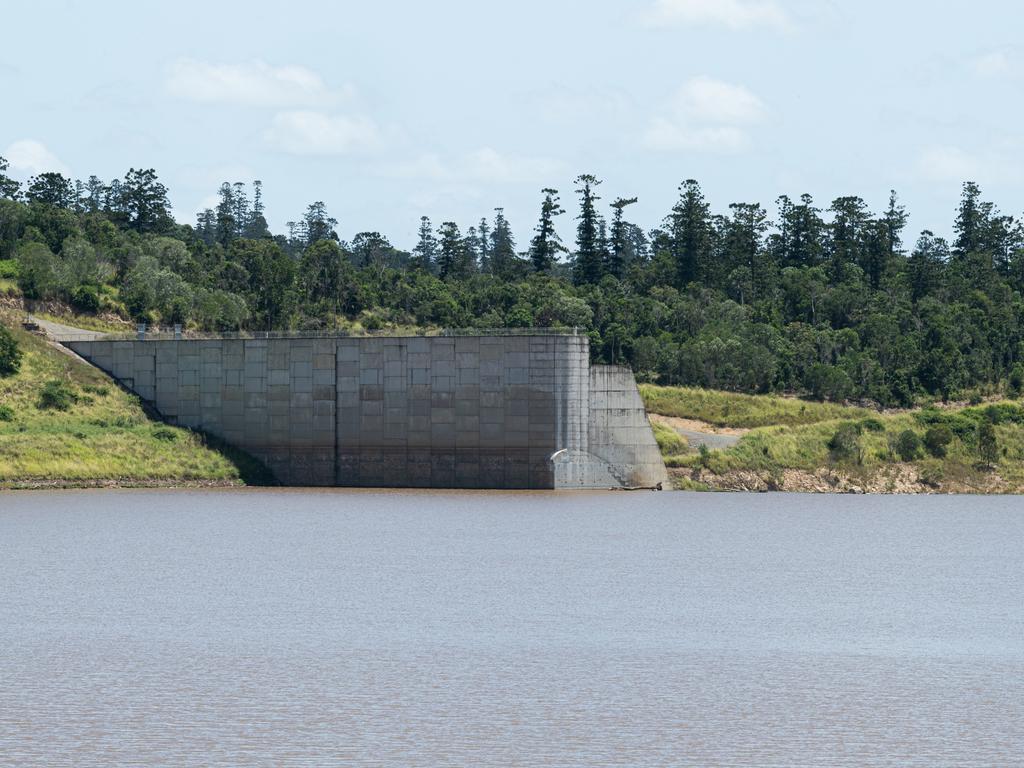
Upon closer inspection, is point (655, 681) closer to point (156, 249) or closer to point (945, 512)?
point (945, 512)

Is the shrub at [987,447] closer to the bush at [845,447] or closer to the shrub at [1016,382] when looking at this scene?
the bush at [845,447]

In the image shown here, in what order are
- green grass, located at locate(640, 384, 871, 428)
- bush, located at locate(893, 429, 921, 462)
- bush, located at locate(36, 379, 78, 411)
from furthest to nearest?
1. green grass, located at locate(640, 384, 871, 428)
2. bush, located at locate(893, 429, 921, 462)
3. bush, located at locate(36, 379, 78, 411)

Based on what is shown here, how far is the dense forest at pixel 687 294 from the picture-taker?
133 metres

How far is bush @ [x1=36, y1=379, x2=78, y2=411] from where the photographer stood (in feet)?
327

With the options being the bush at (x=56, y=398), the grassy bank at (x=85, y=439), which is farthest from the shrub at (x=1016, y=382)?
the bush at (x=56, y=398)

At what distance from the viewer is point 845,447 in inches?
3944

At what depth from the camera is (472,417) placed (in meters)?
→ 94.6

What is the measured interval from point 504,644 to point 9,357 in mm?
72144

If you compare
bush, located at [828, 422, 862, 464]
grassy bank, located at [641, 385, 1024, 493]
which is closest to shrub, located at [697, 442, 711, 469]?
grassy bank, located at [641, 385, 1024, 493]

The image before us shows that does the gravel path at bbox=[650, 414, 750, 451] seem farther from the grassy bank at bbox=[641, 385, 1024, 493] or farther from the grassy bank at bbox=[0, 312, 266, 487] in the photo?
the grassy bank at bbox=[0, 312, 266, 487]

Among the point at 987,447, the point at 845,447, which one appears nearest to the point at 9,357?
the point at 845,447

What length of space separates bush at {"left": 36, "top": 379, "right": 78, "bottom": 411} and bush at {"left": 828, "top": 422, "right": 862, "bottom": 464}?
4795 centimetres

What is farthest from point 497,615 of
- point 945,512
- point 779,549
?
point 945,512

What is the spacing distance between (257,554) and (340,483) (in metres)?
37.2
